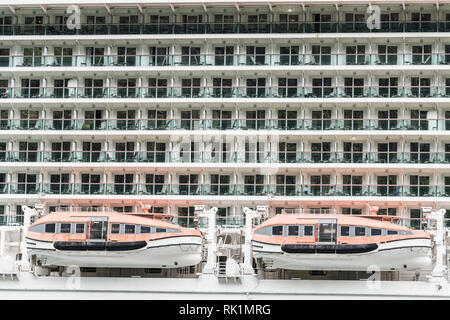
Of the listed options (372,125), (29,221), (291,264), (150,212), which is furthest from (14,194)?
(372,125)

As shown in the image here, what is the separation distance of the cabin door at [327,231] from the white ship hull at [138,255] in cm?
480

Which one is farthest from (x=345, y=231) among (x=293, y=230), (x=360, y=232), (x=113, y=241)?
(x=113, y=241)

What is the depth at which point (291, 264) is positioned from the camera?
38.0m

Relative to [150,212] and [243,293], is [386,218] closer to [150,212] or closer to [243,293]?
[243,293]

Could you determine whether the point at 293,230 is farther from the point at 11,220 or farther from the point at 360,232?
the point at 11,220

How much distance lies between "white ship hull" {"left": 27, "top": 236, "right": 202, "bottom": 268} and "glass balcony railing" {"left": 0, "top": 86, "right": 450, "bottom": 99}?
7.29 metres

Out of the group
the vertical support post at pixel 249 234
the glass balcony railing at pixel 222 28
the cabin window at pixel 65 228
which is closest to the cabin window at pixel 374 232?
the vertical support post at pixel 249 234

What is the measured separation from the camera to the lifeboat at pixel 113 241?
38.2 m

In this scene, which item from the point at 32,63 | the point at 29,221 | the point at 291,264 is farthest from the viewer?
the point at 32,63

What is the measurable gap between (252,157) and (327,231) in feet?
19.8

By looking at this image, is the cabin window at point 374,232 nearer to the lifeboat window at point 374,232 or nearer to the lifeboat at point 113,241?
the lifeboat window at point 374,232

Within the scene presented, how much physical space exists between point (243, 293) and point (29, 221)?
30.6 ft

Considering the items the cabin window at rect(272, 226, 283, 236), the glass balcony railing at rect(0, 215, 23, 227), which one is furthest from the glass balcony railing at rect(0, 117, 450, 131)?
the cabin window at rect(272, 226, 283, 236)

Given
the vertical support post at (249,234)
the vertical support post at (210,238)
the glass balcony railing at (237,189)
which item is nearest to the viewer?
the vertical support post at (249,234)
